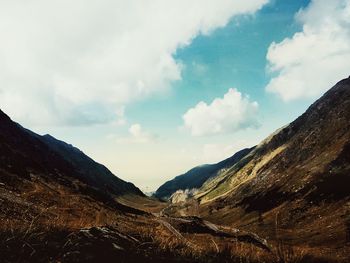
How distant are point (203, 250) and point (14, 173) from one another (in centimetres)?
7002

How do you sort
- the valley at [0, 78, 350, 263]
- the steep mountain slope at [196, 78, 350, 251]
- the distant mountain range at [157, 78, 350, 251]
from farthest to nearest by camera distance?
the distant mountain range at [157, 78, 350, 251], the steep mountain slope at [196, 78, 350, 251], the valley at [0, 78, 350, 263]

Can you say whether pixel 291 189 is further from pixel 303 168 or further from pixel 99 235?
pixel 99 235

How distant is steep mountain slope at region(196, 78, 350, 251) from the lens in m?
97.1

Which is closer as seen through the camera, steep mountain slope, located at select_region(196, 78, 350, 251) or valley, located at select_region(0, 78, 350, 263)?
valley, located at select_region(0, 78, 350, 263)

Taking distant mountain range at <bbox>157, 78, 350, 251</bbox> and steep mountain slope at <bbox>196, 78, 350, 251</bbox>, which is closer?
steep mountain slope at <bbox>196, 78, 350, 251</bbox>

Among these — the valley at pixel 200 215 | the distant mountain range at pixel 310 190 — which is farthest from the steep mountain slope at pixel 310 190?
the valley at pixel 200 215

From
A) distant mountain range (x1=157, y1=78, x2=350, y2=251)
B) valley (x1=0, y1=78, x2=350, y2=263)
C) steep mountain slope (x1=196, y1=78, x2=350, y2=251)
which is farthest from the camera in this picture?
distant mountain range (x1=157, y1=78, x2=350, y2=251)

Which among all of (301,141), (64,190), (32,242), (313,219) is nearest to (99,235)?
(32,242)

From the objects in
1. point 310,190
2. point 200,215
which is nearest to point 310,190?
point 310,190

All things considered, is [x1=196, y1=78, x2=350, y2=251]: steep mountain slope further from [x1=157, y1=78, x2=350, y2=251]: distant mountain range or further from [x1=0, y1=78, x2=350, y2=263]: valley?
[x1=0, y1=78, x2=350, y2=263]: valley

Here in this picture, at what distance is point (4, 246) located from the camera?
7.20m

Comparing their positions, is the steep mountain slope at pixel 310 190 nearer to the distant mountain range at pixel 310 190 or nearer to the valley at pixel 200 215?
the distant mountain range at pixel 310 190

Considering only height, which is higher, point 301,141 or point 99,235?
point 301,141

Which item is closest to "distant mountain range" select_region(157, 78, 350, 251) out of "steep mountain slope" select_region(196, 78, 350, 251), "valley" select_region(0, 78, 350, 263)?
"steep mountain slope" select_region(196, 78, 350, 251)
